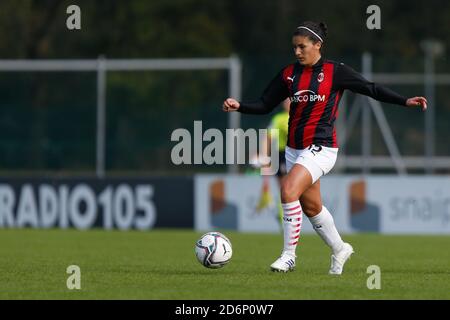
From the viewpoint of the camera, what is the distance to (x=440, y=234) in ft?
64.1

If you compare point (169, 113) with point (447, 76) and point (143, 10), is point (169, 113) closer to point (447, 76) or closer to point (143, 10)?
point (447, 76)

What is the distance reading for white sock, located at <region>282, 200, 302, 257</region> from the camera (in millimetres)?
10656

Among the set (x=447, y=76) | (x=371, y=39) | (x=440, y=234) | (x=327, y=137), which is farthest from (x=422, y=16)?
(x=327, y=137)

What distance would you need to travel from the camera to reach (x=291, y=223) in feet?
35.3

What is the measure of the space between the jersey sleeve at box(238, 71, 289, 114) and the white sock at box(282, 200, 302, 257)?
97 centimetres

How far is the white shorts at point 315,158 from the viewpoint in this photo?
10.5 metres

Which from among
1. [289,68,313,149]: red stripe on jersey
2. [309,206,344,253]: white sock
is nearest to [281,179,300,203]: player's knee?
[309,206,344,253]: white sock

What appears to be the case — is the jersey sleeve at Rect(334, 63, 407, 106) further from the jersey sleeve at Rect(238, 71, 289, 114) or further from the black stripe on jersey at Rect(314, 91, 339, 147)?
the jersey sleeve at Rect(238, 71, 289, 114)

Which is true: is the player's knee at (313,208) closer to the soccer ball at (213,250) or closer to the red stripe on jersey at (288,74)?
the soccer ball at (213,250)

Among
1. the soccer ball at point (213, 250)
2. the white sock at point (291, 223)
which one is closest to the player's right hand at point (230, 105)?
the white sock at point (291, 223)

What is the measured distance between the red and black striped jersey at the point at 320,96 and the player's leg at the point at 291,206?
1.15 ft

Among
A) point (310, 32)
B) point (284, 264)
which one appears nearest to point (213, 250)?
point (284, 264)

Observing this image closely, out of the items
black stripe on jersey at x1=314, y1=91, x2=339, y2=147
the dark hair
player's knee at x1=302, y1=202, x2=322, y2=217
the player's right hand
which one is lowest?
player's knee at x1=302, y1=202, x2=322, y2=217
